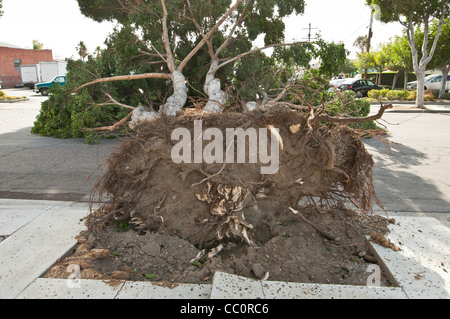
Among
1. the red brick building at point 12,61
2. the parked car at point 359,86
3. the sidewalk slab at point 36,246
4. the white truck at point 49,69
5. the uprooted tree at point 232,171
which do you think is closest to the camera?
the sidewalk slab at point 36,246

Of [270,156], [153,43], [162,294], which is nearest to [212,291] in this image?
[162,294]

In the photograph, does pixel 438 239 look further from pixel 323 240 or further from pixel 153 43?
pixel 153 43

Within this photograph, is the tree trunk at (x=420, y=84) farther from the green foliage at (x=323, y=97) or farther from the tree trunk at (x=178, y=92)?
the tree trunk at (x=178, y=92)

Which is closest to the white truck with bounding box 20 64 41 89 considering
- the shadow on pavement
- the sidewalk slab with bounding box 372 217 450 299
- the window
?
the window

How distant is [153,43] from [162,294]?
7.41 meters

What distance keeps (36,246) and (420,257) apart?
14.1ft

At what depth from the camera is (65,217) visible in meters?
4.44

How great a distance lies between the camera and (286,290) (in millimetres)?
2869

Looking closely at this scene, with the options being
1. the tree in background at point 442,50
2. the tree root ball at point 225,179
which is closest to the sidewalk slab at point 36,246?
the tree root ball at point 225,179

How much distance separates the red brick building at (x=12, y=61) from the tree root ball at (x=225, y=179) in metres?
45.0

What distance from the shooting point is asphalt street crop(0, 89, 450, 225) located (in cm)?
561

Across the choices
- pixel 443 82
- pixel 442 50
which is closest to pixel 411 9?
pixel 442 50

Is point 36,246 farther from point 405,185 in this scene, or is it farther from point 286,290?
point 405,185

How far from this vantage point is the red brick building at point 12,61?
4022 cm
